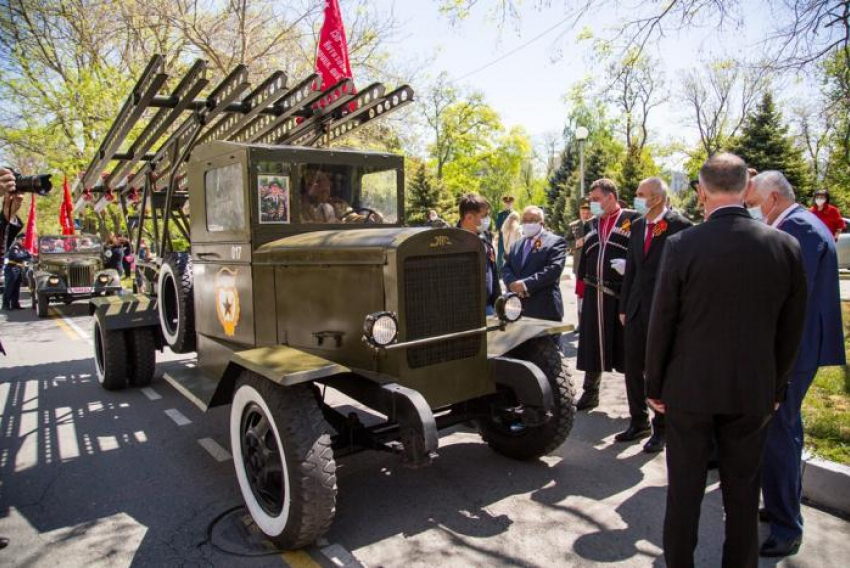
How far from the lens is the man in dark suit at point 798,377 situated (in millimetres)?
2945

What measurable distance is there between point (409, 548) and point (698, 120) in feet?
144

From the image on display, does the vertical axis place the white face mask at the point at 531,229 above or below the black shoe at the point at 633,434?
above

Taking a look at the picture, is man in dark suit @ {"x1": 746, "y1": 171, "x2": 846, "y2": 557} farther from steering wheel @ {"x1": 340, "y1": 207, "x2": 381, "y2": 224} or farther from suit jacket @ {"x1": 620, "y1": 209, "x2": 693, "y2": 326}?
steering wheel @ {"x1": 340, "y1": 207, "x2": 381, "y2": 224}

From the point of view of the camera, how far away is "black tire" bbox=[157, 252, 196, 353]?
5435mm

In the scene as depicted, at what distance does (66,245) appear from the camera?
14859 millimetres

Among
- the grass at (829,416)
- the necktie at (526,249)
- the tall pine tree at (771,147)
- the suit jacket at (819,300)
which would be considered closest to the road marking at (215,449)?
the necktie at (526,249)

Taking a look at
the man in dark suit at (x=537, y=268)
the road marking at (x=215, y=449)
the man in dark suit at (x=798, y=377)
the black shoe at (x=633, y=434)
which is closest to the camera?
the man in dark suit at (x=798, y=377)

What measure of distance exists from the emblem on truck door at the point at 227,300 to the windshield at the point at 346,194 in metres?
0.81

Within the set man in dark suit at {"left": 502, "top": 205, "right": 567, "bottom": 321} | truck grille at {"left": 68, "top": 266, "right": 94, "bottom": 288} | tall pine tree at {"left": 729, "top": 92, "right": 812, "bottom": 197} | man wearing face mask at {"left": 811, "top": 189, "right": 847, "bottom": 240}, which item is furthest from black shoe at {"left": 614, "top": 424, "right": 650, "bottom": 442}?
tall pine tree at {"left": 729, "top": 92, "right": 812, "bottom": 197}

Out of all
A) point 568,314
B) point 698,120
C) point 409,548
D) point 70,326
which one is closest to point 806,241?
point 409,548

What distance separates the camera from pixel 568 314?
11.0 m

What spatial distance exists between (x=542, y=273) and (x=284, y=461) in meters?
3.04

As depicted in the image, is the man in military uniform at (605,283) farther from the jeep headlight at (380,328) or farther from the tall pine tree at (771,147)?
the tall pine tree at (771,147)

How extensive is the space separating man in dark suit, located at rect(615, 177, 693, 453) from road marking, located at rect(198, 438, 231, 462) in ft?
10.5
